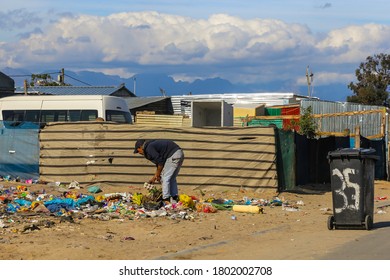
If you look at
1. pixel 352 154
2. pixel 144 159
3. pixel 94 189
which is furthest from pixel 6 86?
pixel 352 154

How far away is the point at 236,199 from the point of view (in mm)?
18016

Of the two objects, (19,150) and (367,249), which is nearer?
(367,249)

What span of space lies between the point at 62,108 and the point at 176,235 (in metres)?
11.5

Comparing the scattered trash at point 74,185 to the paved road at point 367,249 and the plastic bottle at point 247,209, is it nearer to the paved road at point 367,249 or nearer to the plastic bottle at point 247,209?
the plastic bottle at point 247,209

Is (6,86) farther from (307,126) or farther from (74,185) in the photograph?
(74,185)

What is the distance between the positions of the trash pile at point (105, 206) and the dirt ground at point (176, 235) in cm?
5

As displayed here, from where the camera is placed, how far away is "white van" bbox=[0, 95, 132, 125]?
22.5 metres

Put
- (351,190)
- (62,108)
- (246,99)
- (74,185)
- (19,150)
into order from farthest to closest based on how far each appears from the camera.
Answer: (246,99), (62,108), (19,150), (74,185), (351,190)

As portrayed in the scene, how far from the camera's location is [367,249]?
10.6 metres

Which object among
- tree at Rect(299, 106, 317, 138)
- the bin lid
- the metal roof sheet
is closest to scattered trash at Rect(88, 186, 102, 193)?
the bin lid

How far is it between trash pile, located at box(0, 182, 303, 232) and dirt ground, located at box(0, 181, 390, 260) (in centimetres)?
5

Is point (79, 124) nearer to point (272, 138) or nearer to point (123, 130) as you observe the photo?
point (123, 130)

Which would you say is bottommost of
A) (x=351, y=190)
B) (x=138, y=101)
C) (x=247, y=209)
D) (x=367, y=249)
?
(x=247, y=209)

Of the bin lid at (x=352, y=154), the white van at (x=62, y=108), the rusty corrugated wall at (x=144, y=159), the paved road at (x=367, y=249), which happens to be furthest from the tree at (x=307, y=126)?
the paved road at (x=367, y=249)
